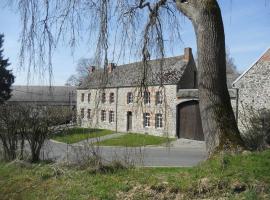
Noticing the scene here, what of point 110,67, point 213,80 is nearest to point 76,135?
point 110,67

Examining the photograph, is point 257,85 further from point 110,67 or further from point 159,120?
point 110,67

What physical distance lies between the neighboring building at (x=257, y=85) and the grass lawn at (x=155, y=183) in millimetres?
19614

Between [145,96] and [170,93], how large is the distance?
83.9ft

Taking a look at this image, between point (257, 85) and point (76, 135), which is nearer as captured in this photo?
point (76, 135)

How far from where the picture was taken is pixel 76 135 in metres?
9.91

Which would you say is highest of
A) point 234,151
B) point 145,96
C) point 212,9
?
point 212,9

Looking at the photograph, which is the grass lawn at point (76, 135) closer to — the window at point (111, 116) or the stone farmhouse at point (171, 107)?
the stone farmhouse at point (171, 107)

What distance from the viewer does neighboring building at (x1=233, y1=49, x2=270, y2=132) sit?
84.1 feet

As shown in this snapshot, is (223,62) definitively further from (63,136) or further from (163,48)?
(63,136)

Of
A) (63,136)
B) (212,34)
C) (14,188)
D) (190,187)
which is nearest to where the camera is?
(190,187)

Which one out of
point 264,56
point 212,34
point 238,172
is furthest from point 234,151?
point 264,56

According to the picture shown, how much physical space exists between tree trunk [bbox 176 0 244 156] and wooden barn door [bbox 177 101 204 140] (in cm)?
2444

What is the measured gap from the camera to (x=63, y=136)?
10.9m

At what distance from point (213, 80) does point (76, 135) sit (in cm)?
432
